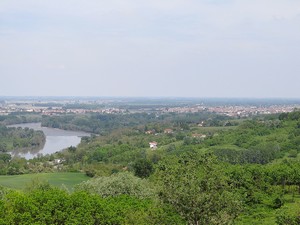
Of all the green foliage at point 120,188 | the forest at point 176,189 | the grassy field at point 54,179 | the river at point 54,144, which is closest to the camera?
the forest at point 176,189

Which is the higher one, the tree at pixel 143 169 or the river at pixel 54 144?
the tree at pixel 143 169

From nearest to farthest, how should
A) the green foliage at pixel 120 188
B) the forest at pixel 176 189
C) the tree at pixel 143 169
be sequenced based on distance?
1. the forest at pixel 176 189
2. the green foliage at pixel 120 188
3. the tree at pixel 143 169

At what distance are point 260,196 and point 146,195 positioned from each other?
12.2 m

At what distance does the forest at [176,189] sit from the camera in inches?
717

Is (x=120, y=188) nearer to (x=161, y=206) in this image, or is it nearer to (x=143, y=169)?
(x=161, y=206)

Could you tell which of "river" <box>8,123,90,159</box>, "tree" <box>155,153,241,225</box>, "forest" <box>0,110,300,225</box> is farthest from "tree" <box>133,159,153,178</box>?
"river" <box>8,123,90,159</box>

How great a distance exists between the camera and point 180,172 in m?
20.9

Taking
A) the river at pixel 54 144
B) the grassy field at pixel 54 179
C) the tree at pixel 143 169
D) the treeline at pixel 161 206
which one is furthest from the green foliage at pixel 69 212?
the river at pixel 54 144

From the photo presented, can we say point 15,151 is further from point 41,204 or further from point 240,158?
point 41,204

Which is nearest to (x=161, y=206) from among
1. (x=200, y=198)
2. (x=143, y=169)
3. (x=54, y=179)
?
(x=200, y=198)

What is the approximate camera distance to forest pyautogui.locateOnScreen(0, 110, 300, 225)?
1820 centimetres

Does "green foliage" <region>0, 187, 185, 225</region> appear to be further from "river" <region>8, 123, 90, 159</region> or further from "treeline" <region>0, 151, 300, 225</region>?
"river" <region>8, 123, 90, 159</region>

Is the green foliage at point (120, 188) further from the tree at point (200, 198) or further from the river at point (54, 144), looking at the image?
the river at point (54, 144)

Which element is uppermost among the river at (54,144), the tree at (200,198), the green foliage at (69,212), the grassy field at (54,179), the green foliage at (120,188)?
the tree at (200,198)
